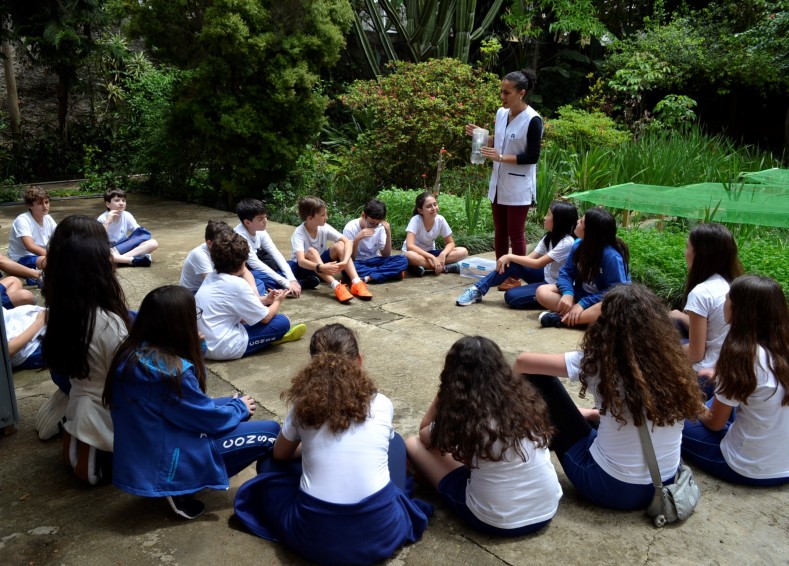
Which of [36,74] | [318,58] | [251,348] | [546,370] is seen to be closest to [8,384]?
[251,348]

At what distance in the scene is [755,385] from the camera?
8.93 ft

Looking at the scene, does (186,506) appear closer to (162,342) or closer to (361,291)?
(162,342)

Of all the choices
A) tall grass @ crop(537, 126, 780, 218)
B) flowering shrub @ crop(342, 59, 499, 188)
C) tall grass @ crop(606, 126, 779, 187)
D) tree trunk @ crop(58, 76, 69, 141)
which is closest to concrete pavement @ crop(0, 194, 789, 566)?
tall grass @ crop(537, 126, 780, 218)

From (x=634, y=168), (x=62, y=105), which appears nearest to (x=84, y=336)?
(x=634, y=168)

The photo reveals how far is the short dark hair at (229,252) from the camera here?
166 inches

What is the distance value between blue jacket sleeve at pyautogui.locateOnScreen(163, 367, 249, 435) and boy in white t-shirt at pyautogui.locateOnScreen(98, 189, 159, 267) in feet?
14.4

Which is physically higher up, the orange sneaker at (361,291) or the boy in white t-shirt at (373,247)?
the boy in white t-shirt at (373,247)

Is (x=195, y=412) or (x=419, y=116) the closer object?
(x=195, y=412)

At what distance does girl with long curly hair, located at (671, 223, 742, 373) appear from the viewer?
351 centimetres

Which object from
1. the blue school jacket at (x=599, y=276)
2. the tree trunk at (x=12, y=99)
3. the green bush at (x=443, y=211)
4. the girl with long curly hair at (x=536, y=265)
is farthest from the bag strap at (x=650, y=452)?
the tree trunk at (x=12, y=99)

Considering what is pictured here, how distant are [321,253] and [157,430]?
3.65 meters

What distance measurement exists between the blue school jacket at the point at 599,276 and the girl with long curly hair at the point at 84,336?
3056 millimetres

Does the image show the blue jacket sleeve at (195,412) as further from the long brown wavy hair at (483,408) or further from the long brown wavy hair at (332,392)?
the long brown wavy hair at (483,408)

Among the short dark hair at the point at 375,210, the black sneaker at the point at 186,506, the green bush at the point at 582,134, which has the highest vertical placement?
the green bush at the point at 582,134
